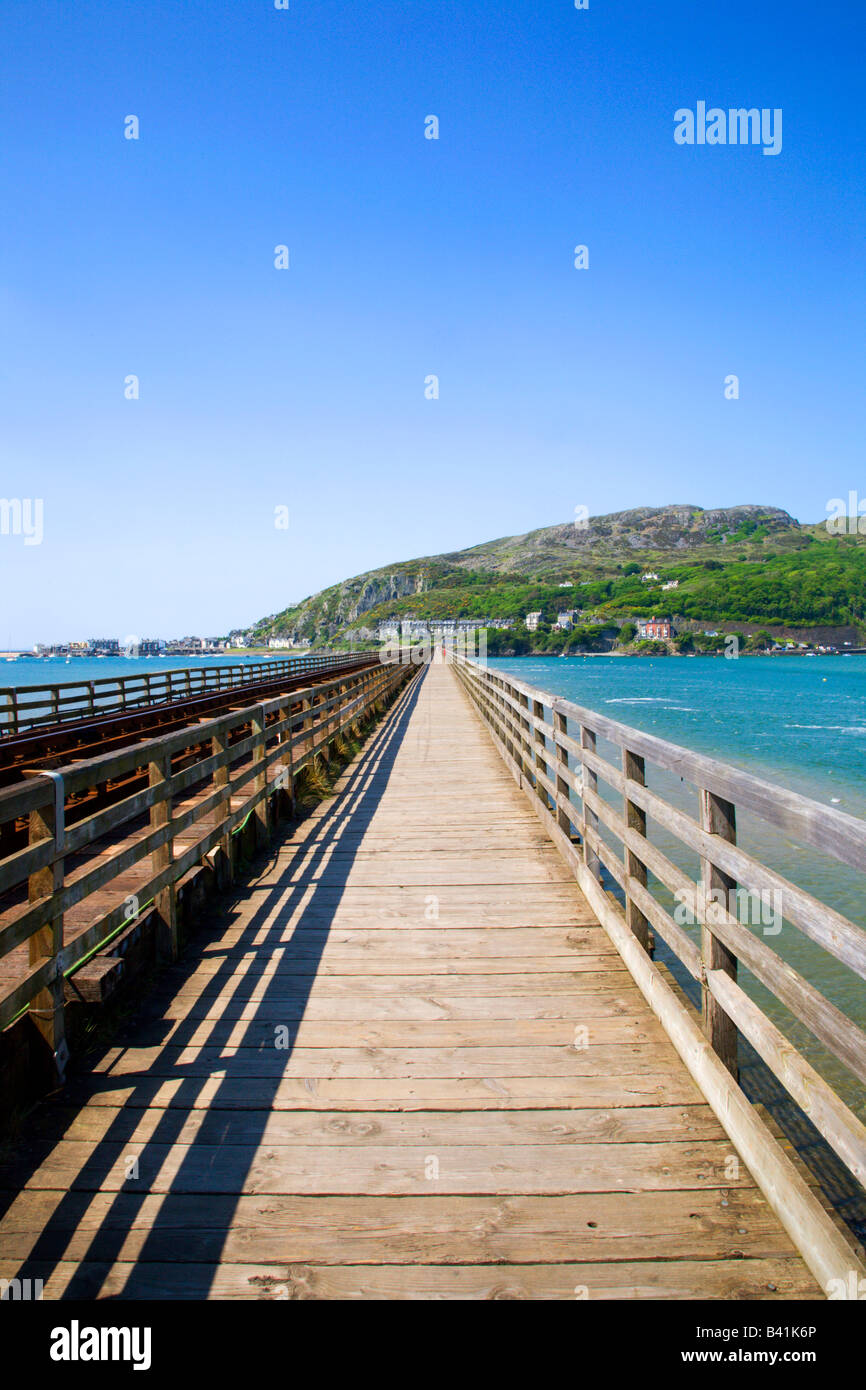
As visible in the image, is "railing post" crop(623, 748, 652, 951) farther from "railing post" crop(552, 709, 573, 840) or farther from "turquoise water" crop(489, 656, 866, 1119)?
"railing post" crop(552, 709, 573, 840)

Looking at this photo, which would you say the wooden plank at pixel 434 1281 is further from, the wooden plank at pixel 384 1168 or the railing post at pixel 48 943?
the railing post at pixel 48 943

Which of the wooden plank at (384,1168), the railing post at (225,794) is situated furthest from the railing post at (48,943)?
the railing post at (225,794)

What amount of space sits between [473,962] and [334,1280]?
219 cm

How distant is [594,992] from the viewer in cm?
373

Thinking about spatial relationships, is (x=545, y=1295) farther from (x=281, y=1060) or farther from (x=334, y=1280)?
(x=281, y=1060)

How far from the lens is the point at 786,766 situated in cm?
2514

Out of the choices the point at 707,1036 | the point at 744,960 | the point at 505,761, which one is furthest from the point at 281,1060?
the point at 505,761

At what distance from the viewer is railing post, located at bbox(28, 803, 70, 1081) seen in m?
2.76

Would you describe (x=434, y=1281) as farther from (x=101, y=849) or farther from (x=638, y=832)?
(x=101, y=849)

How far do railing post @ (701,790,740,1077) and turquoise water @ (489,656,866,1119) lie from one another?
2252mm

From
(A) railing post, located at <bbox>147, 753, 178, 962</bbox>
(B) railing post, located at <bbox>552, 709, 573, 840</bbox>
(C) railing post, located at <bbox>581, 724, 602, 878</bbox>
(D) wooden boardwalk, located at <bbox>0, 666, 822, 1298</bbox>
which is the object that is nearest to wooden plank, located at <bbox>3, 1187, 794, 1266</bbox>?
(D) wooden boardwalk, located at <bbox>0, 666, 822, 1298</bbox>

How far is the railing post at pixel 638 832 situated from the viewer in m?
3.75

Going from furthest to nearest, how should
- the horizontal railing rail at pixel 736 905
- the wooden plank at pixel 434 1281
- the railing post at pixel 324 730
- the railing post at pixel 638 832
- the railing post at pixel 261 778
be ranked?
1. the railing post at pixel 324 730
2. the railing post at pixel 261 778
3. the railing post at pixel 638 832
4. the wooden plank at pixel 434 1281
5. the horizontal railing rail at pixel 736 905

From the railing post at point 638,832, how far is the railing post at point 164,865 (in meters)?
2.41
